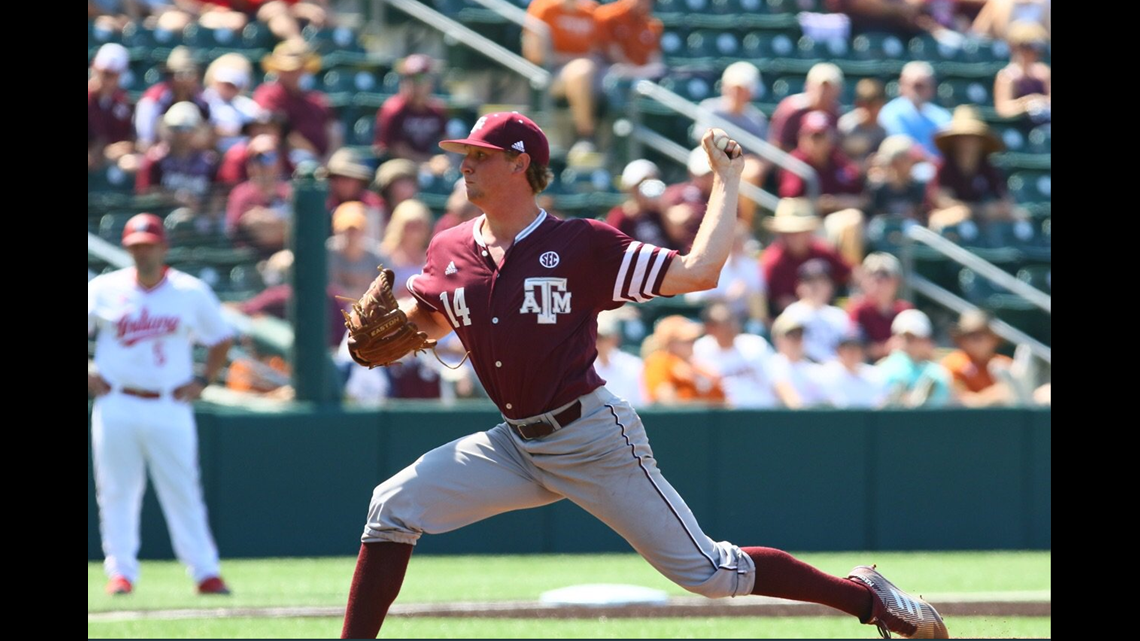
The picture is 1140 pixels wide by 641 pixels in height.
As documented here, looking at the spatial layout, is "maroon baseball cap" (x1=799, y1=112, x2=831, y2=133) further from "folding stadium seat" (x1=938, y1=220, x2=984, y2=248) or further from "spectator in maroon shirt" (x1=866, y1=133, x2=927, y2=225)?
"folding stadium seat" (x1=938, y1=220, x2=984, y2=248)

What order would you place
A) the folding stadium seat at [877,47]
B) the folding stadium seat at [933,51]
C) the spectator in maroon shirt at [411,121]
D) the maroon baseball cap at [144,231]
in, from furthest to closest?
the folding stadium seat at [933,51] < the folding stadium seat at [877,47] < the spectator in maroon shirt at [411,121] < the maroon baseball cap at [144,231]

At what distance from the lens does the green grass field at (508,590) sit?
7.06 metres

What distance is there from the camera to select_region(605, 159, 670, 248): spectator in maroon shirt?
11812mm

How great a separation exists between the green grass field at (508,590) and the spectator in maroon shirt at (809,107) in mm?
4329

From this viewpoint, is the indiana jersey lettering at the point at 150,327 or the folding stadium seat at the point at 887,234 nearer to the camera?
the indiana jersey lettering at the point at 150,327

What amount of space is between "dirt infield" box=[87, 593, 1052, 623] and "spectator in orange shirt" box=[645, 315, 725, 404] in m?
3.13

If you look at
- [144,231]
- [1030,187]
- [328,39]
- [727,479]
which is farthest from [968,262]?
[144,231]

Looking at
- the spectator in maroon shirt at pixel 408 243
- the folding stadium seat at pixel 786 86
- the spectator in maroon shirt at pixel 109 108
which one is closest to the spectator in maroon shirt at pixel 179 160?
the spectator in maroon shirt at pixel 109 108

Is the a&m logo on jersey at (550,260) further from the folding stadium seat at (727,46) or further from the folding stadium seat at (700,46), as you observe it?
the folding stadium seat at (727,46)

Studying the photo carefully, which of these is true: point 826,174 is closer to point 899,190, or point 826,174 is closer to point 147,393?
point 899,190

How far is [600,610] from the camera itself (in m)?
7.60

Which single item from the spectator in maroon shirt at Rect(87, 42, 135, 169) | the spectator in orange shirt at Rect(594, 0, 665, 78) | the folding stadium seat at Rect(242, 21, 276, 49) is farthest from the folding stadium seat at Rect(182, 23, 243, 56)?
the spectator in orange shirt at Rect(594, 0, 665, 78)
